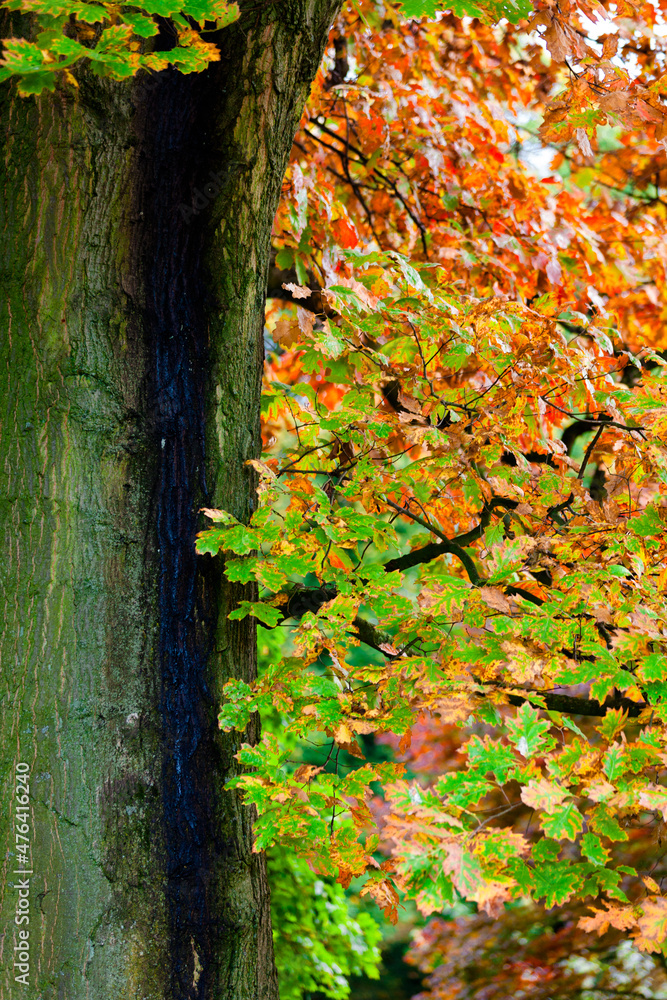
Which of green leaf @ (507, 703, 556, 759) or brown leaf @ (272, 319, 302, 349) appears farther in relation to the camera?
brown leaf @ (272, 319, 302, 349)

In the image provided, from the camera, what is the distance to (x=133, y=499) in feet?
5.77

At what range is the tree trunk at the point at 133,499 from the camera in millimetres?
1583

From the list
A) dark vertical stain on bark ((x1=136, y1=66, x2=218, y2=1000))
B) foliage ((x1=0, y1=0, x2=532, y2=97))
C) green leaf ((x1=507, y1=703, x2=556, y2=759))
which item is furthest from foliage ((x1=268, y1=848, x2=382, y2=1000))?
foliage ((x1=0, y1=0, x2=532, y2=97))

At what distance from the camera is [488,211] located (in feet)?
11.5

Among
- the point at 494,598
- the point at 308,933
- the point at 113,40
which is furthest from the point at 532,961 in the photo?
the point at 113,40

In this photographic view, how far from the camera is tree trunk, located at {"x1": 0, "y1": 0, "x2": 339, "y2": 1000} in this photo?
62.3 inches

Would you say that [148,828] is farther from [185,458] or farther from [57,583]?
[185,458]

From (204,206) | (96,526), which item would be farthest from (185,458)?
(204,206)

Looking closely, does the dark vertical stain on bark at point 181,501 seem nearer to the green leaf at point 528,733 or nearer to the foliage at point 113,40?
the foliage at point 113,40

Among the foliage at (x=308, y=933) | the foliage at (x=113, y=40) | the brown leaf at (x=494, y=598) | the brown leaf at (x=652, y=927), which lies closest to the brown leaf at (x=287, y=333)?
the foliage at (x=113, y=40)

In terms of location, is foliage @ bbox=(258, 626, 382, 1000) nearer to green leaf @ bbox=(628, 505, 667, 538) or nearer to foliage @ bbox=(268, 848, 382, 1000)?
foliage @ bbox=(268, 848, 382, 1000)

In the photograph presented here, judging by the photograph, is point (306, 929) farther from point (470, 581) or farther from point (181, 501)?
point (181, 501)

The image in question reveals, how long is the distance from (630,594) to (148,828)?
47.6 inches

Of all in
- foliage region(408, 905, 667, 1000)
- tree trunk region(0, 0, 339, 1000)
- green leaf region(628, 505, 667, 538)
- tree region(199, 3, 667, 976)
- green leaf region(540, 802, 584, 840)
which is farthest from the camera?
foliage region(408, 905, 667, 1000)
